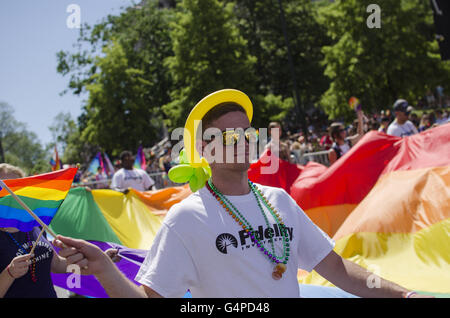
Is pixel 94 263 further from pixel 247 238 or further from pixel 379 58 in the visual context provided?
pixel 379 58

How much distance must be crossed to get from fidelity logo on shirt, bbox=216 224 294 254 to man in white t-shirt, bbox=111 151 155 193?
6502 millimetres

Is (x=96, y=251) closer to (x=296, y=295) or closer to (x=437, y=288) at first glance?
(x=296, y=295)

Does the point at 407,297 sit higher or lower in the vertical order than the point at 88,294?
higher

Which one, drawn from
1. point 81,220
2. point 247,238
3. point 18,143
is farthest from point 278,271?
point 18,143

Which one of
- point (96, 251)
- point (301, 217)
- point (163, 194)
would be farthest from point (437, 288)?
point (163, 194)

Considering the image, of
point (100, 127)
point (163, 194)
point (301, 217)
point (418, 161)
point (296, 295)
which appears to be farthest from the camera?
point (100, 127)

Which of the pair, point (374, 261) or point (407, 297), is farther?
point (374, 261)

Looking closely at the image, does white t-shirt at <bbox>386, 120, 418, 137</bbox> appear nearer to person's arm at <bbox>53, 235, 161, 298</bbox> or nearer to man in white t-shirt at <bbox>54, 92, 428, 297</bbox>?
man in white t-shirt at <bbox>54, 92, 428, 297</bbox>

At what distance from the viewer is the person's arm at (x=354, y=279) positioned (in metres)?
1.96

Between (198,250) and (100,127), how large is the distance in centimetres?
2849

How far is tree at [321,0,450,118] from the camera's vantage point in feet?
70.7

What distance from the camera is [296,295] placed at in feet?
6.79

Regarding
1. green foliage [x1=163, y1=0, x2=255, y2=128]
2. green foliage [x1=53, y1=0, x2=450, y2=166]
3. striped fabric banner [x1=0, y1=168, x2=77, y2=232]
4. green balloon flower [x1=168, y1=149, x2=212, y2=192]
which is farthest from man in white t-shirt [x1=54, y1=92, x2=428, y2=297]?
green foliage [x1=163, y1=0, x2=255, y2=128]

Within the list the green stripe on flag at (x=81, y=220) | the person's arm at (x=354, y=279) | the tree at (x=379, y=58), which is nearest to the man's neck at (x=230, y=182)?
the person's arm at (x=354, y=279)
